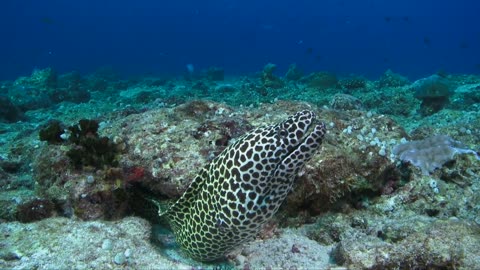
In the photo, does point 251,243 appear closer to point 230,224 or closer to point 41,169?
point 230,224

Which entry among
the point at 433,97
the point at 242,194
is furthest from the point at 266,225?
the point at 433,97

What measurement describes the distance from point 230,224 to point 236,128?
6.60 feet

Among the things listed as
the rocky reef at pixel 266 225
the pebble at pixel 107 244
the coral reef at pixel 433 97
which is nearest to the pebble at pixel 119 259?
the rocky reef at pixel 266 225

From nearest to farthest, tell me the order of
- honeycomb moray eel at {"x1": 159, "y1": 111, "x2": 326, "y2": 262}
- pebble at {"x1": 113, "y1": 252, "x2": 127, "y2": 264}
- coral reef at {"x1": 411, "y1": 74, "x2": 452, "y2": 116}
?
pebble at {"x1": 113, "y1": 252, "x2": 127, "y2": 264} → honeycomb moray eel at {"x1": 159, "y1": 111, "x2": 326, "y2": 262} → coral reef at {"x1": 411, "y1": 74, "x2": 452, "y2": 116}

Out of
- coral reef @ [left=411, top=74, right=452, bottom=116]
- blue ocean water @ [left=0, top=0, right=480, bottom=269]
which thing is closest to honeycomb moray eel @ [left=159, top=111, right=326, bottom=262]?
blue ocean water @ [left=0, top=0, right=480, bottom=269]

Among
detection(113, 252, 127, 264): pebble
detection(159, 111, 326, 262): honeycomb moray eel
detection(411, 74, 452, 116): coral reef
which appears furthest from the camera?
detection(411, 74, 452, 116): coral reef

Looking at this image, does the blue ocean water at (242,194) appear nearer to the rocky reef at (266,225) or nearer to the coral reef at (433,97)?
the rocky reef at (266,225)

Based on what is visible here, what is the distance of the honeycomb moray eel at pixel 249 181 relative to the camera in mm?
4137

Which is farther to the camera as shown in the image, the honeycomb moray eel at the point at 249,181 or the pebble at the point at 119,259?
the honeycomb moray eel at the point at 249,181

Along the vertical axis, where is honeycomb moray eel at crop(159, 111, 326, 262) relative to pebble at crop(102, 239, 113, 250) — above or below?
above

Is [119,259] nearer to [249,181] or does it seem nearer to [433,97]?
[249,181]

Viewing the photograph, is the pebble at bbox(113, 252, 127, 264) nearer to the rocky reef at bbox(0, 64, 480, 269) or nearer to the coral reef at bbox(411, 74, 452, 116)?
the rocky reef at bbox(0, 64, 480, 269)

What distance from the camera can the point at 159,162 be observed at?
551 centimetres

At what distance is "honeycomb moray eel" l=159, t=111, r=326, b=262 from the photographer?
4.14 m
